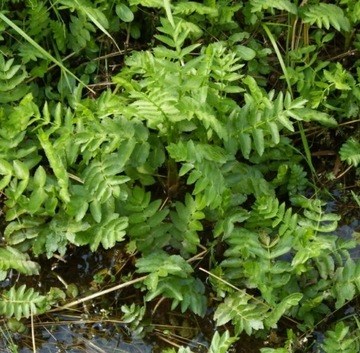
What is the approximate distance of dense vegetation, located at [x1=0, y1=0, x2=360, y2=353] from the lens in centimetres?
284

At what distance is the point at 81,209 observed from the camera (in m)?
2.86

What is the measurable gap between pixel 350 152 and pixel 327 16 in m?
0.54

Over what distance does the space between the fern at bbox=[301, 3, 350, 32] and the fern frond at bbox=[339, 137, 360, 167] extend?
0.45 metres

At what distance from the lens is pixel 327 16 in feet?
10.7

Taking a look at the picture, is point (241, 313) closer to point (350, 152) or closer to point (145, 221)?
point (145, 221)

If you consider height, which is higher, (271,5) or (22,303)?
(271,5)

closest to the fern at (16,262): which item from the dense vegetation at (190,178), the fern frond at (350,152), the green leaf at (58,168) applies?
the dense vegetation at (190,178)

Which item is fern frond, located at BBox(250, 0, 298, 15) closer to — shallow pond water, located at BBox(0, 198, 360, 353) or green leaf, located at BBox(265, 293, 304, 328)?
shallow pond water, located at BBox(0, 198, 360, 353)

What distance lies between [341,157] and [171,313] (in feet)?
2.85

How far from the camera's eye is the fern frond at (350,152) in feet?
10.4

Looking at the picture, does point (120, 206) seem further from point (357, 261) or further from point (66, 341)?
point (357, 261)

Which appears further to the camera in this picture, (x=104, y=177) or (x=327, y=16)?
(x=327, y=16)

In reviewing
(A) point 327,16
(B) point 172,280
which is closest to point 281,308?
(B) point 172,280

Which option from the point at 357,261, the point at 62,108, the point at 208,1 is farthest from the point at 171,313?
the point at 208,1
